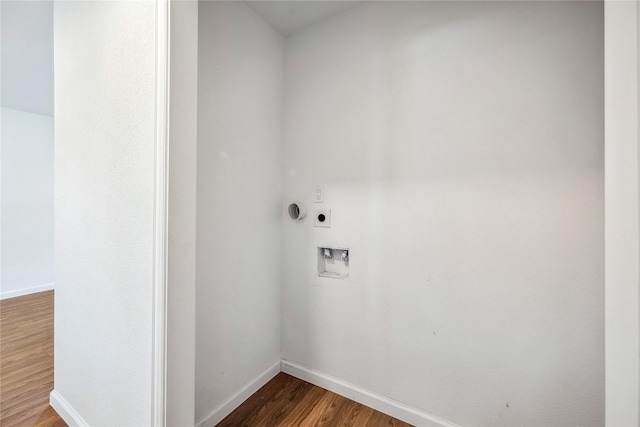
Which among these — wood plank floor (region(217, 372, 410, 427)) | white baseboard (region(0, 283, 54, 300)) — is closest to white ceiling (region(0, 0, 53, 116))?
white baseboard (region(0, 283, 54, 300))

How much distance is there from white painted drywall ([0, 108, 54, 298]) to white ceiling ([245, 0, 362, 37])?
391 centimetres

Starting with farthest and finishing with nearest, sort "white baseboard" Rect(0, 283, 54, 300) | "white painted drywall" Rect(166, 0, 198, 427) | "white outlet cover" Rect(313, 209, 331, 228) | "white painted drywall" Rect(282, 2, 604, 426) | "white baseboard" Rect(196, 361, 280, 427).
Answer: "white baseboard" Rect(0, 283, 54, 300), "white outlet cover" Rect(313, 209, 331, 228), "white baseboard" Rect(196, 361, 280, 427), "white painted drywall" Rect(282, 2, 604, 426), "white painted drywall" Rect(166, 0, 198, 427)

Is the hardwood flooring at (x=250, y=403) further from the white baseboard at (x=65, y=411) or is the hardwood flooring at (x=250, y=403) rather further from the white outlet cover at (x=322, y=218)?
the white outlet cover at (x=322, y=218)

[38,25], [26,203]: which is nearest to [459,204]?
[38,25]

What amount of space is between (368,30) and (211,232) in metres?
1.54

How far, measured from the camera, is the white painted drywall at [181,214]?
0.91 metres

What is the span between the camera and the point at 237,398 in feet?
5.24

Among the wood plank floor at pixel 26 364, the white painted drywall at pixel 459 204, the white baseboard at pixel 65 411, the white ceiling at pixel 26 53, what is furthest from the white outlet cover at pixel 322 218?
the white ceiling at pixel 26 53

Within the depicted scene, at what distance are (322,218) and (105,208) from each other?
1142 mm

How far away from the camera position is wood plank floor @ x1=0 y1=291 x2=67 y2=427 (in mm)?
1469

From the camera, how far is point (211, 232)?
147 cm

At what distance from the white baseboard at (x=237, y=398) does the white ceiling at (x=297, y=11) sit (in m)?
2.42

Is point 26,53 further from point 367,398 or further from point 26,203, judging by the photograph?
point 367,398

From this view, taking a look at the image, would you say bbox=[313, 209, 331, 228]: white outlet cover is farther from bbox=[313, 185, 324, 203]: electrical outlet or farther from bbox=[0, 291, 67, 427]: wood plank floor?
bbox=[0, 291, 67, 427]: wood plank floor
